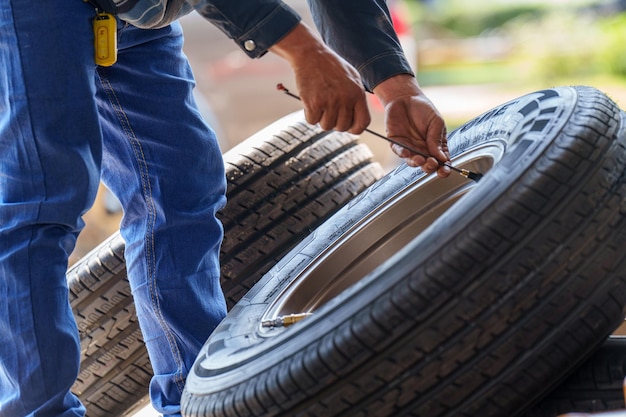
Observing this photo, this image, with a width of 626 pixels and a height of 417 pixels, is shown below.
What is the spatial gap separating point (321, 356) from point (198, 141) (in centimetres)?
Result: 70

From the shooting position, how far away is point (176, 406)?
1.86 metres

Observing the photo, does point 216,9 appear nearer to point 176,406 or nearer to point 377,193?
point 377,193

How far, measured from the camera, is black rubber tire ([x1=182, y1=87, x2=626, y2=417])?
4.02 ft

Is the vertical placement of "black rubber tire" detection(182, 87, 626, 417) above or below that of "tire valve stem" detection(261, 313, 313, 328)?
above

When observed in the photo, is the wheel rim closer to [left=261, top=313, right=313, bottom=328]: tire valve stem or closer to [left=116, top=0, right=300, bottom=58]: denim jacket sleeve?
[left=261, top=313, right=313, bottom=328]: tire valve stem

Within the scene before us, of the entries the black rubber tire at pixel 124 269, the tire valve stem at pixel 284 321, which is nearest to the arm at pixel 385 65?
the tire valve stem at pixel 284 321

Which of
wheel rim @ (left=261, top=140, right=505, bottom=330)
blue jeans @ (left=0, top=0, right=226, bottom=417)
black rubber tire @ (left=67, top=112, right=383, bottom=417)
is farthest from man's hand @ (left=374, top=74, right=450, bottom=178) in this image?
black rubber tire @ (left=67, top=112, right=383, bottom=417)

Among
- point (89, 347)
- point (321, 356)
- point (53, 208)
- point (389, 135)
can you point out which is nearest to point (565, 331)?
point (321, 356)

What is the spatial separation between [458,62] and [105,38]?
30.0 feet

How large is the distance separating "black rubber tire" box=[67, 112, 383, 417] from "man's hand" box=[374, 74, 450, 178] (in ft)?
1.88

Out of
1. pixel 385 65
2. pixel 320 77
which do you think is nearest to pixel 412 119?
pixel 385 65

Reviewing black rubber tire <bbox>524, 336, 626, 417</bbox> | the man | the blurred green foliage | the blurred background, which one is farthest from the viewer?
the blurred green foliage

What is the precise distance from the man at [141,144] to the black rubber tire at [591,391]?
1.55ft

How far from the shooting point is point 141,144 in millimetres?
1803
